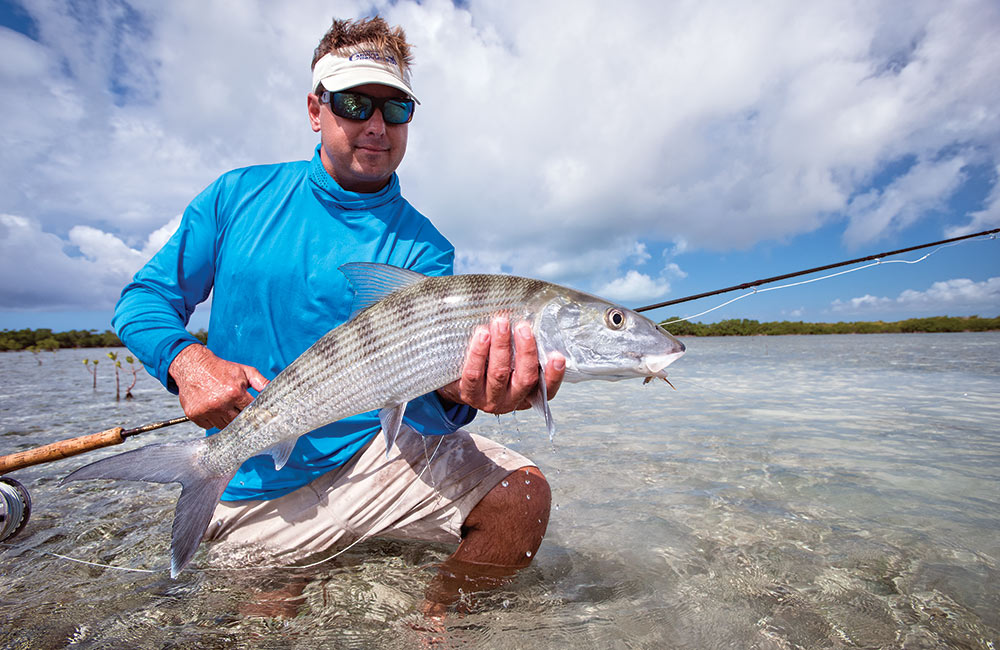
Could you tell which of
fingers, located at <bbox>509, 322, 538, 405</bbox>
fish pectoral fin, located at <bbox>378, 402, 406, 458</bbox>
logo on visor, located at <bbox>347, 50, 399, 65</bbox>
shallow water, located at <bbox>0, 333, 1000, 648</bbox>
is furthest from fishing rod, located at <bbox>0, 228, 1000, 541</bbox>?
logo on visor, located at <bbox>347, 50, 399, 65</bbox>

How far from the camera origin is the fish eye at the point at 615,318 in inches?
106

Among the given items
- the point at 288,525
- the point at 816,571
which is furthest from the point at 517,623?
the point at 816,571

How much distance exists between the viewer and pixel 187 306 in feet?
11.3

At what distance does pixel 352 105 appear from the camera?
11.6 ft

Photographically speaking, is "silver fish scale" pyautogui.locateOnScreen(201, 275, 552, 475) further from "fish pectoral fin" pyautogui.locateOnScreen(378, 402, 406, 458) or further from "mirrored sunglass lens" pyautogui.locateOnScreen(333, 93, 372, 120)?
"mirrored sunglass lens" pyautogui.locateOnScreen(333, 93, 372, 120)

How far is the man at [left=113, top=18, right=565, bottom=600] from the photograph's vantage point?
3287 mm

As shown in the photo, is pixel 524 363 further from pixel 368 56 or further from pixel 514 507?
pixel 368 56

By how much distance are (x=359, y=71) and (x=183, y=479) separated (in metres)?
2.83

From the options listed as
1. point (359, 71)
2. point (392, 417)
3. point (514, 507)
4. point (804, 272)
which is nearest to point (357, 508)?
point (392, 417)

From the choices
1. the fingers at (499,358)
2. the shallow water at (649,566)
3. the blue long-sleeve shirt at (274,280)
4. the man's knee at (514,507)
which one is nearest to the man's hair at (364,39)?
the blue long-sleeve shirt at (274,280)

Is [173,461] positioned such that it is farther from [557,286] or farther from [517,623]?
[557,286]

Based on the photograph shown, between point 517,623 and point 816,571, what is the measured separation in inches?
88.5

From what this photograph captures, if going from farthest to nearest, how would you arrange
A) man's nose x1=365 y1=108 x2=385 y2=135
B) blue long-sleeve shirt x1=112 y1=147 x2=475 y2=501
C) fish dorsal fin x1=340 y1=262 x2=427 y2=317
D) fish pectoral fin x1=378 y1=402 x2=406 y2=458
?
man's nose x1=365 y1=108 x2=385 y2=135
blue long-sleeve shirt x1=112 y1=147 x2=475 y2=501
fish dorsal fin x1=340 y1=262 x2=427 y2=317
fish pectoral fin x1=378 y1=402 x2=406 y2=458

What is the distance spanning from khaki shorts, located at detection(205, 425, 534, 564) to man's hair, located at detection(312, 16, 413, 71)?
2903mm
